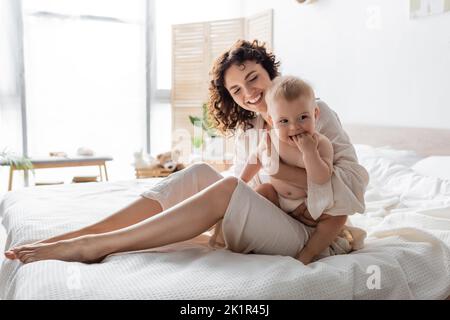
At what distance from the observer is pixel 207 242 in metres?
1.36

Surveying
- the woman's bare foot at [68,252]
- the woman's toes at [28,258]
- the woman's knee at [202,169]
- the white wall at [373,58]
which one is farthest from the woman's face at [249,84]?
the white wall at [373,58]

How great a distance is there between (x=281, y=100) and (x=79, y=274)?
69cm

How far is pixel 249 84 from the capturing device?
1.63 m

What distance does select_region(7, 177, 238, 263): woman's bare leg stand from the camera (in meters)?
1.14

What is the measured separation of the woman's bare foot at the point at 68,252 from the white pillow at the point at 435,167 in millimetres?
1589

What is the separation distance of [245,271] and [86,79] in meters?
3.78

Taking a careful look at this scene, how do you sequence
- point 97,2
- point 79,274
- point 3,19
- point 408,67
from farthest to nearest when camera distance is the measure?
point 97,2 → point 3,19 → point 408,67 → point 79,274

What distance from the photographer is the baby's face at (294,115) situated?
3.94ft

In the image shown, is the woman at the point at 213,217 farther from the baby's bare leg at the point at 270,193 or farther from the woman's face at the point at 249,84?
the woman's face at the point at 249,84

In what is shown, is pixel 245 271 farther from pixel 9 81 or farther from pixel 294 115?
pixel 9 81

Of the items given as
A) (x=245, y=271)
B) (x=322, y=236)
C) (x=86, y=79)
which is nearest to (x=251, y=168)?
(x=322, y=236)
